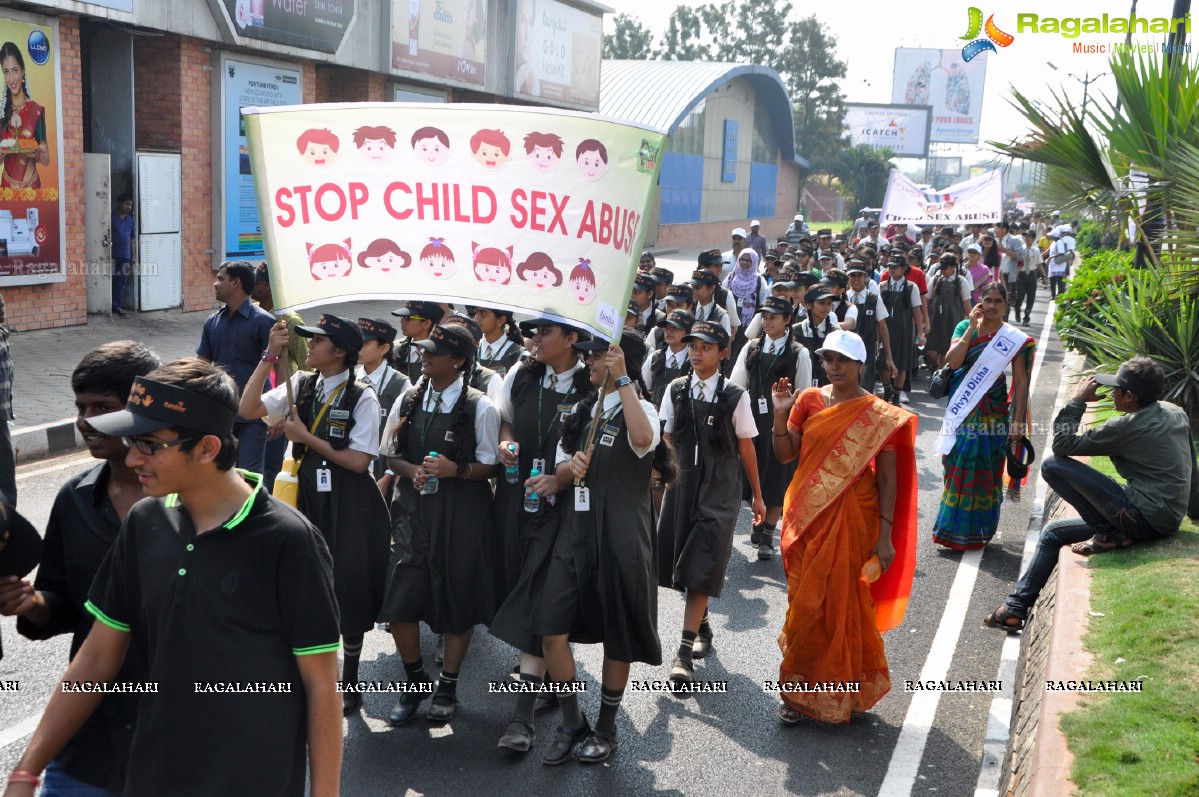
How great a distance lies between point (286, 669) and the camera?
9.14 ft

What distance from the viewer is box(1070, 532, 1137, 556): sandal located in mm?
6543

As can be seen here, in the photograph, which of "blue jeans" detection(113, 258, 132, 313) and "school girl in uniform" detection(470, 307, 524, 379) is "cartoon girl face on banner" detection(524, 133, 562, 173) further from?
"blue jeans" detection(113, 258, 132, 313)

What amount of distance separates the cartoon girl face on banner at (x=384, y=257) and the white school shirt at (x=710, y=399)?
2.39m

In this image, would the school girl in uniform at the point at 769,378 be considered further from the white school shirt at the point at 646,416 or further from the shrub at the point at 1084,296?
the shrub at the point at 1084,296

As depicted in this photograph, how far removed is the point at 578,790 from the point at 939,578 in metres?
3.93

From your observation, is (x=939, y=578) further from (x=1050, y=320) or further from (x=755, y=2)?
(x=755, y=2)

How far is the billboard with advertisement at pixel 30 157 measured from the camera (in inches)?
533

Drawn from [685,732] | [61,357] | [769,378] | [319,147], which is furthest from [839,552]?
[61,357]

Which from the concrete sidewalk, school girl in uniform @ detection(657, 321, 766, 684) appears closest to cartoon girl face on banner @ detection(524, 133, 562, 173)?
school girl in uniform @ detection(657, 321, 766, 684)

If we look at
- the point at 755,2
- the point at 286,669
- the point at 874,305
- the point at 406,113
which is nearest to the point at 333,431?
the point at 406,113

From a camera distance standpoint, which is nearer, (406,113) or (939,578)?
(406,113)

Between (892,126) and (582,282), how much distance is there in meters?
82.4

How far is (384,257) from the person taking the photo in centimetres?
431

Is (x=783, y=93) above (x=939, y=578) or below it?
above
